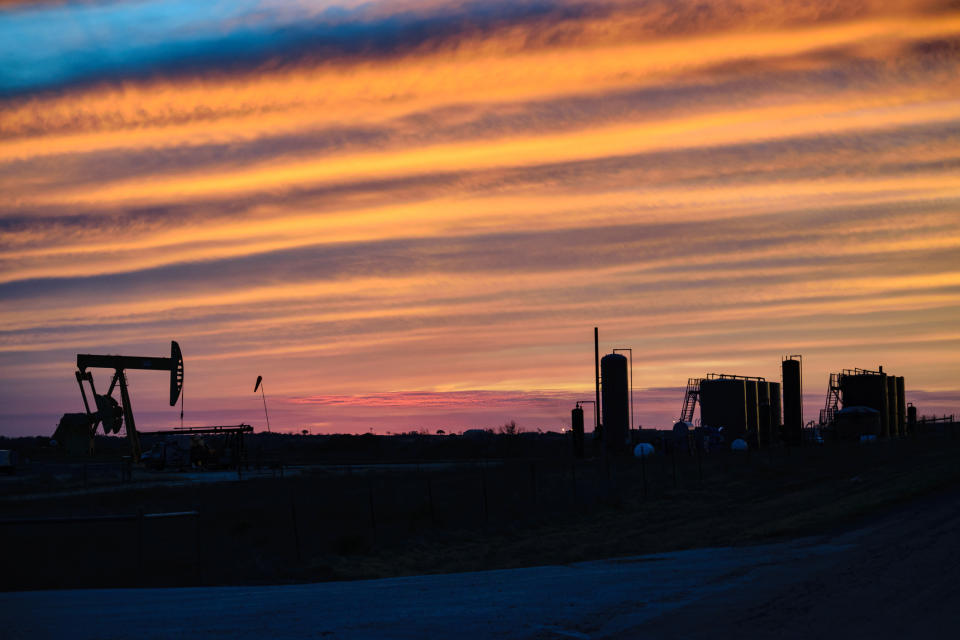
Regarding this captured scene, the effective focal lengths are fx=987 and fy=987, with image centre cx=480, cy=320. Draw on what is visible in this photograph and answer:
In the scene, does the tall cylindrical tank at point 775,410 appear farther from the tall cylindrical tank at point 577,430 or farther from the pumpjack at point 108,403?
the pumpjack at point 108,403

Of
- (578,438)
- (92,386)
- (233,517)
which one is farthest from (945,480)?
(92,386)

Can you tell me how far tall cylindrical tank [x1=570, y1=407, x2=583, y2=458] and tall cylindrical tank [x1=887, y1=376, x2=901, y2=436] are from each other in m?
35.0

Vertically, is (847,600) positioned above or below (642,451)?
above

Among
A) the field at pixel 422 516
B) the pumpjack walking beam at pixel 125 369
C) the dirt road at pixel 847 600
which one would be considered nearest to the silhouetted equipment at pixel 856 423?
the field at pixel 422 516

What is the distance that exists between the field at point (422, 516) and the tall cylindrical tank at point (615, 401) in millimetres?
5564

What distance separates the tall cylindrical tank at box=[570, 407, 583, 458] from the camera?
58.9 m

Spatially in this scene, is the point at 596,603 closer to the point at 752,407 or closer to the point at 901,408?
the point at 752,407

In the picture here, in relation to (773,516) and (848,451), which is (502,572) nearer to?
(773,516)

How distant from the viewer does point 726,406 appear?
71875mm

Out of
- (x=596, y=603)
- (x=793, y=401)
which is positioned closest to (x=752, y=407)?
(x=793, y=401)

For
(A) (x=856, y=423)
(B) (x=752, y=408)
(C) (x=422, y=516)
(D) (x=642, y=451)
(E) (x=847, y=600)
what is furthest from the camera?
(A) (x=856, y=423)

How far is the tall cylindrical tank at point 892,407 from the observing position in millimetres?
82488

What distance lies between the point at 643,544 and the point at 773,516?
556cm

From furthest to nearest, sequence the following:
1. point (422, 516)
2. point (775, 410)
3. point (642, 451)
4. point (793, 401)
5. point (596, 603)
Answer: point (775, 410) < point (793, 401) < point (642, 451) < point (422, 516) < point (596, 603)
